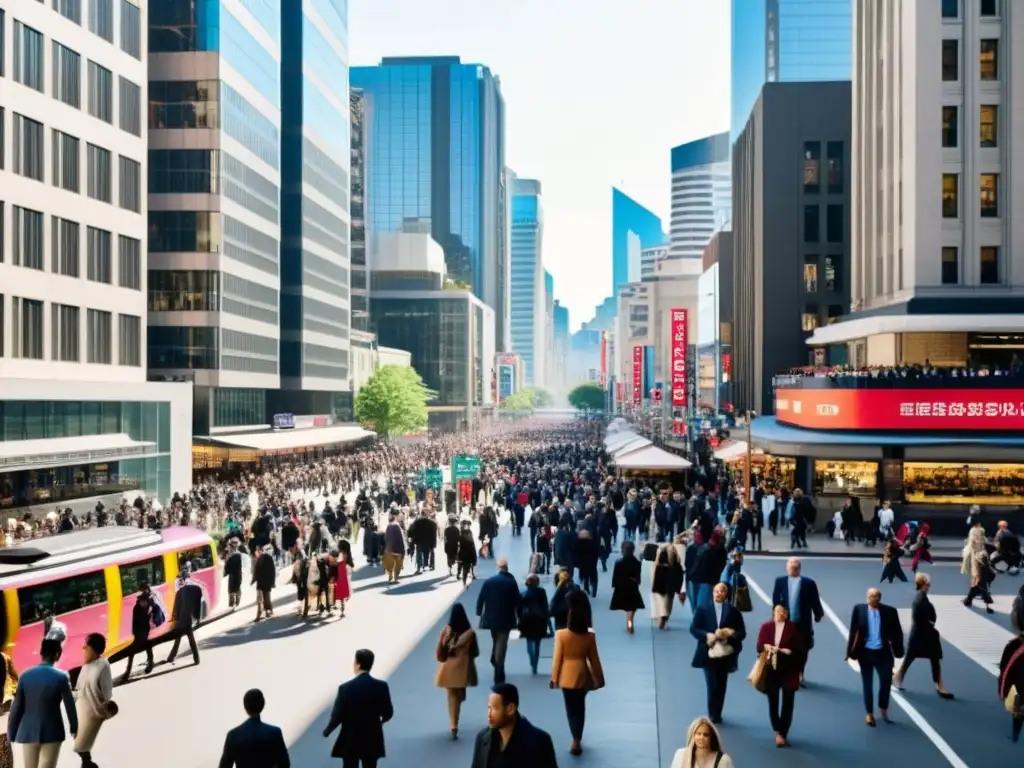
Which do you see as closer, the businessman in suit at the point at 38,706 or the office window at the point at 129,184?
the businessman in suit at the point at 38,706

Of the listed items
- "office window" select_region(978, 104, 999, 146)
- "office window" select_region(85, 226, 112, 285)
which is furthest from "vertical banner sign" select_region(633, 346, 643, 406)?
"office window" select_region(85, 226, 112, 285)

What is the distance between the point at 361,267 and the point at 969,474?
10339 cm

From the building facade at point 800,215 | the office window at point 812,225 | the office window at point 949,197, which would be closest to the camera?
the office window at point 949,197

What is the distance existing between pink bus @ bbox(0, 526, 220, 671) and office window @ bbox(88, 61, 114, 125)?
3174 centimetres

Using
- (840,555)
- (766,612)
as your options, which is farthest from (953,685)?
(840,555)

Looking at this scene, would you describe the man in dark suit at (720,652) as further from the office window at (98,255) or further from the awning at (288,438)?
the awning at (288,438)

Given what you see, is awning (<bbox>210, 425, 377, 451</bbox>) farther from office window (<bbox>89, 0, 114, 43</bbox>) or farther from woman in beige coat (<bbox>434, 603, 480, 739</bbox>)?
woman in beige coat (<bbox>434, 603, 480, 739</bbox>)

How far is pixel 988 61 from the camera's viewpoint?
144ft

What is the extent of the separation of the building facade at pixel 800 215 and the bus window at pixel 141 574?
5786 centimetres

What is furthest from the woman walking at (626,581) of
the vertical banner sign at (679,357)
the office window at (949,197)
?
the vertical banner sign at (679,357)

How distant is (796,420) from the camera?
44.8m

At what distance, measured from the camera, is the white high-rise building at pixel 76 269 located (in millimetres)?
40125

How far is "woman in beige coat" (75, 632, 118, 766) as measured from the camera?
35.1ft

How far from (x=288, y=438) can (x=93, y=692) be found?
63343 mm
